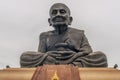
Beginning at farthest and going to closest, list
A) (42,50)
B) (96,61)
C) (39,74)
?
(42,50) < (96,61) < (39,74)

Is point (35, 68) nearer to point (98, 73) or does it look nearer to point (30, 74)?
point (30, 74)

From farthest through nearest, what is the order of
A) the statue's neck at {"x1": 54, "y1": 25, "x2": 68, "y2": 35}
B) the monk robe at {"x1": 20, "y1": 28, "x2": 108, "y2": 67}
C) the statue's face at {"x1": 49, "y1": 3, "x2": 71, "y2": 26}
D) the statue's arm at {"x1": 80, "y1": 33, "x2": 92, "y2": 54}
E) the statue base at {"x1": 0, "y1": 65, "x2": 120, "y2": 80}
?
the statue's neck at {"x1": 54, "y1": 25, "x2": 68, "y2": 35} < the statue's face at {"x1": 49, "y1": 3, "x2": 71, "y2": 26} < the statue's arm at {"x1": 80, "y1": 33, "x2": 92, "y2": 54} < the monk robe at {"x1": 20, "y1": 28, "x2": 108, "y2": 67} < the statue base at {"x1": 0, "y1": 65, "x2": 120, "y2": 80}

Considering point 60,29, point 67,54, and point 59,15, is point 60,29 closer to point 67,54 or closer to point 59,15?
point 59,15

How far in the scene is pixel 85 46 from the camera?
8.67 m

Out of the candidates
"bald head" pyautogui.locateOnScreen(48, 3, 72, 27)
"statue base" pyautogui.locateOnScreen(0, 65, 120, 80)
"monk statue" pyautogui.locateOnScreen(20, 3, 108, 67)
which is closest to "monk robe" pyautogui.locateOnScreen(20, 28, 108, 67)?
"monk statue" pyautogui.locateOnScreen(20, 3, 108, 67)

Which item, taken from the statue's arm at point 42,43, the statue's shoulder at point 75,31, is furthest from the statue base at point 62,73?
the statue's shoulder at point 75,31

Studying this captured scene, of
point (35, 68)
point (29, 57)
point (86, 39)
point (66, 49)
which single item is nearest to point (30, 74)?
point (35, 68)

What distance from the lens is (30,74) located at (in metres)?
7.51

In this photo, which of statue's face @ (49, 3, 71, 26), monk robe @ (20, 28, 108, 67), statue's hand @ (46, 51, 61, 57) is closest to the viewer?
monk robe @ (20, 28, 108, 67)

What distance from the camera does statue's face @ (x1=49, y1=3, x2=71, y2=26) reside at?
342 inches

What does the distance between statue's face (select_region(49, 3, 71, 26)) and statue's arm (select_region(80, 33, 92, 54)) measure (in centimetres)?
48

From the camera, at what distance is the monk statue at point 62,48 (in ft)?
26.4

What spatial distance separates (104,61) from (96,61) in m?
0.16

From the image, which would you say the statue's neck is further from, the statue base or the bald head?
the statue base
